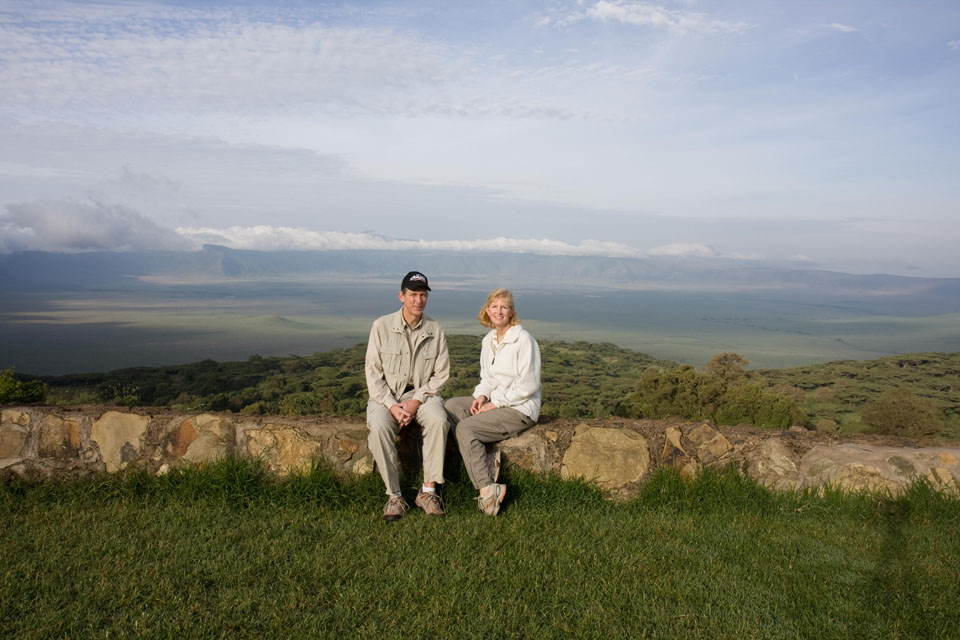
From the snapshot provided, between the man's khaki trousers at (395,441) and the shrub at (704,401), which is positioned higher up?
the man's khaki trousers at (395,441)

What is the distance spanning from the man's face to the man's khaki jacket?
0.08 meters

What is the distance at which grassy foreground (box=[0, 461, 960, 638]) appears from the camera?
3.07 meters

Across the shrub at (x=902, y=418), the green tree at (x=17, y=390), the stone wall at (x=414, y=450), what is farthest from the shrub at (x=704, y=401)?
the green tree at (x=17, y=390)

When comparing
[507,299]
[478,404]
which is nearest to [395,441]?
[478,404]

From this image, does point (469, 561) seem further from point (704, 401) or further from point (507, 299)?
point (704, 401)

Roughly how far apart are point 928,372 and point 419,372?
32.2 m

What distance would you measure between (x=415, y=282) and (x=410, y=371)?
0.75 m

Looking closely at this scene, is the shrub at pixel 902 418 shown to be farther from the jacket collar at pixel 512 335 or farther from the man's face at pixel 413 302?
the man's face at pixel 413 302

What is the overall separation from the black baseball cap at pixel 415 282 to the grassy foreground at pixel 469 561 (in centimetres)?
161

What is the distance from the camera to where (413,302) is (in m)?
5.00

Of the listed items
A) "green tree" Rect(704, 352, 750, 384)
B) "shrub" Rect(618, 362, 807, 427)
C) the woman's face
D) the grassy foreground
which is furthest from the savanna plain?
"green tree" Rect(704, 352, 750, 384)

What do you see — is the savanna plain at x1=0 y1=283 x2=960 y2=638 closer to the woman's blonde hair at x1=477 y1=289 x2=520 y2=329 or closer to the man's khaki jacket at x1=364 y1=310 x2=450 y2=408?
the man's khaki jacket at x1=364 y1=310 x2=450 y2=408

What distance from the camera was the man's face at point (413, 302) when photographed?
4992mm

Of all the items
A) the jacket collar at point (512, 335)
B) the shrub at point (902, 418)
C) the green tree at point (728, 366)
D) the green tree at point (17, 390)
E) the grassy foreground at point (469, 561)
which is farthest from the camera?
the green tree at point (728, 366)
